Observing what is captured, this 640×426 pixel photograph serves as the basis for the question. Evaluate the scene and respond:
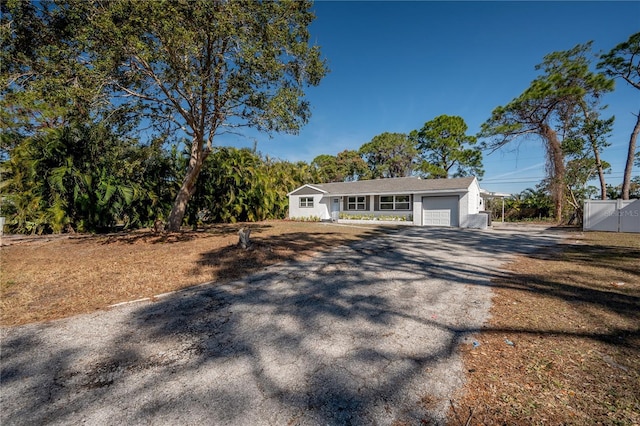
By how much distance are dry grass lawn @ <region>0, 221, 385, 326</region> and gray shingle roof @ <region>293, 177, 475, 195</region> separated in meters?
11.0

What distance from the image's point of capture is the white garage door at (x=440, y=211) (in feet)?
54.7

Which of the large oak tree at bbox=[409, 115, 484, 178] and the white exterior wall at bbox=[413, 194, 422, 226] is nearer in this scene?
the white exterior wall at bbox=[413, 194, 422, 226]

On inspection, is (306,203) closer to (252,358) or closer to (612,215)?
(612,215)

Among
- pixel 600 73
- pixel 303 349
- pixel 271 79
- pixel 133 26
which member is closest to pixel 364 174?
pixel 600 73

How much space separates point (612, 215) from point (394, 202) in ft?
35.9

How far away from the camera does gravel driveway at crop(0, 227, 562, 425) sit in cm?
185

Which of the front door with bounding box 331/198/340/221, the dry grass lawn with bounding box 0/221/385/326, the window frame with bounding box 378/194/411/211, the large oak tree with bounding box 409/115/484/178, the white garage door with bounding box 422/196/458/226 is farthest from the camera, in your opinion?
the large oak tree with bounding box 409/115/484/178

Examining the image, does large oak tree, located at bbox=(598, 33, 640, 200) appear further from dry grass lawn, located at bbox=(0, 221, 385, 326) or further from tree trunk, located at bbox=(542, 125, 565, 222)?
dry grass lawn, located at bbox=(0, 221, 385, 326)

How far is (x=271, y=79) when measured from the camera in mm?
8109

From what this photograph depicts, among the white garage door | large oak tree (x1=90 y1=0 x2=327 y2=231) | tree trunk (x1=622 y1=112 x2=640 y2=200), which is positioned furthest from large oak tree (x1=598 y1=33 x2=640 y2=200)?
large oak tree (x1=90 y1=0 x2=327 y2=231)

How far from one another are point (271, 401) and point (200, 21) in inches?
301

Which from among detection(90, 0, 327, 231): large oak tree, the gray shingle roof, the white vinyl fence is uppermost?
detection(90, 0, 327, 231): large oak tree

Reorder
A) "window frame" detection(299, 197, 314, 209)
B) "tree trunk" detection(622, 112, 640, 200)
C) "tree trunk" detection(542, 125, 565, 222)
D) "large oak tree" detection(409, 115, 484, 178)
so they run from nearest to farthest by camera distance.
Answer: "tree trunk" detection(622, 112, 640, 200) → "tree trunk" detection(542, 125, 565, 222) → "window frame" detection(299, 197, 314, 209) → "large oak tree" detection(409, 115, 484, 178)

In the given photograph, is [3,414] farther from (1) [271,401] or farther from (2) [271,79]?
(2) [271,79]
